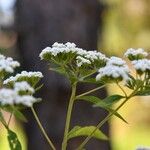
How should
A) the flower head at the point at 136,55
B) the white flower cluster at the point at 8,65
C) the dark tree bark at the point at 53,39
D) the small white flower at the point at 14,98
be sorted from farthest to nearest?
1. the dark tree bark at the point at 53,39
2. the flower head at the point at 136,55
3. the white flower cluster at the point at 8,65
4. the small white flower at the point at 14,98

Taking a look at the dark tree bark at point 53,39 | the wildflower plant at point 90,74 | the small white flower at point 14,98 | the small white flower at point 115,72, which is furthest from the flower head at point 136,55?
the dark tree bark at point 53,39

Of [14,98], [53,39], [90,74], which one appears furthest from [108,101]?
[53,39]

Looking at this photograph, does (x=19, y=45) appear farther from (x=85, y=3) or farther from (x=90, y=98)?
(x=90, y=98)

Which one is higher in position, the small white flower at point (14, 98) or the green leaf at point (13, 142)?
the small white flower at point (14, 98)

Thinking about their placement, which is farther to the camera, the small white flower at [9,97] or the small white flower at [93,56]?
the small white flower at [93,56]

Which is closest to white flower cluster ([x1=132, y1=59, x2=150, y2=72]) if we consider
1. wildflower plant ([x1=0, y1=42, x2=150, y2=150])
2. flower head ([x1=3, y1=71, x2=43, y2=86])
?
wildflower plant ([x1=0, y1=42, x2=150, y2=150])

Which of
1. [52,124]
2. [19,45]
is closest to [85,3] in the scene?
[19,45]

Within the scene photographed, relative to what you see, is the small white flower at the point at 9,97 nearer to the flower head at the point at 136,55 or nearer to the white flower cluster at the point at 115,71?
the white flower cluster at the point at 115,71

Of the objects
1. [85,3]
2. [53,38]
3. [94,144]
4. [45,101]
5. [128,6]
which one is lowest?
[94,144]

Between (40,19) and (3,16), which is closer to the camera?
(40,19)
